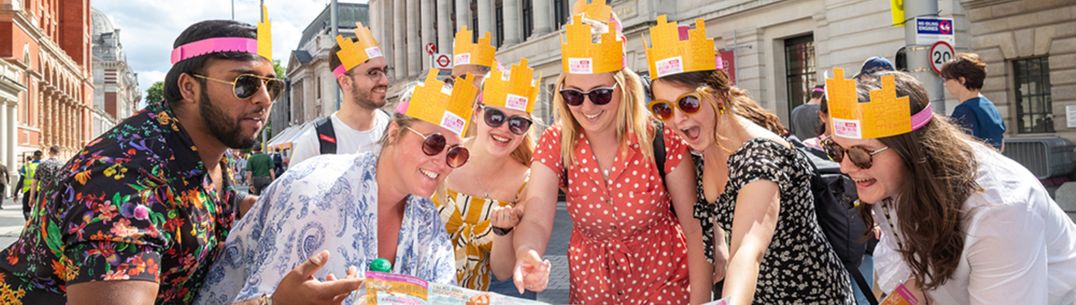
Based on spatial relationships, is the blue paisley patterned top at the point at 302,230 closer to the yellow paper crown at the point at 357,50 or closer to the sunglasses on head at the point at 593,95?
the sunglasses on head at the point at 593,95

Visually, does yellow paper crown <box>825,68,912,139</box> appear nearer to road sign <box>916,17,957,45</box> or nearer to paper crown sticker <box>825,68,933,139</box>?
paper crown sticker <box>825,68,933,139</box>

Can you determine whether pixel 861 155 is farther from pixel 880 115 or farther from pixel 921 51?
pixel 921 51

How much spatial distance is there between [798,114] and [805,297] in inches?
123

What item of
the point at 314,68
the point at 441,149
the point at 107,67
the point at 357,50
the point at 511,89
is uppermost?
the point at 107,67

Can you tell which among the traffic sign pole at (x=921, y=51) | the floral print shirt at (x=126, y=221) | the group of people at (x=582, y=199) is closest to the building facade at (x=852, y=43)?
the traffic sign pole at (x=921, y=51)

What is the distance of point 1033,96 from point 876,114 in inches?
577

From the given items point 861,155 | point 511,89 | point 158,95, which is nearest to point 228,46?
point 511,89

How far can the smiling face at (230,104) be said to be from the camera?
6.96 feet

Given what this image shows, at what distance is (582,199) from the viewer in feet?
9.61

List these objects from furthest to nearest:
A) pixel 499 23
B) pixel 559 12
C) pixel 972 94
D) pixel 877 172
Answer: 1. pixel 499 23
2. pixel 559 12
3. pixel 972 94
4. pixel 877 172

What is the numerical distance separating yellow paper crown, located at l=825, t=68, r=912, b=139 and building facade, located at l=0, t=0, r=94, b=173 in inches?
1599

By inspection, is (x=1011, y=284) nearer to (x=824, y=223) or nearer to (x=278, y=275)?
(x=824, y=223)

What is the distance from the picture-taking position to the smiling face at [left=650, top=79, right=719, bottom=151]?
8.67ft

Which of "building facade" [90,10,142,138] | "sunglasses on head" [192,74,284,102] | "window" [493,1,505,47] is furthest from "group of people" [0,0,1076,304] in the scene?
"building facade" [90,10,142,138]
